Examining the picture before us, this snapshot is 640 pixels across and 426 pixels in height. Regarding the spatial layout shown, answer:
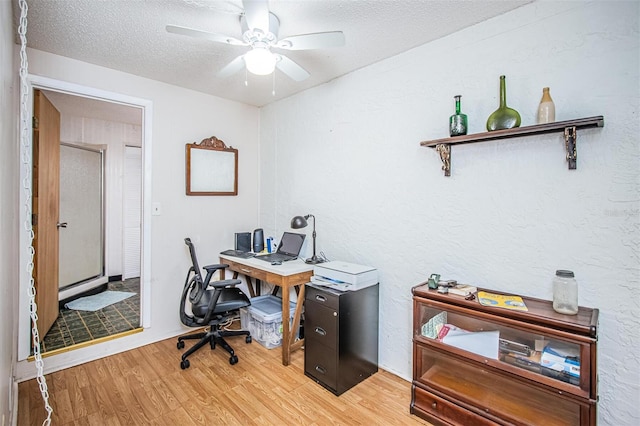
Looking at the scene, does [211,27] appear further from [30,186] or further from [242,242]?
[242,242]

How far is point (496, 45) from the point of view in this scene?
181 cm

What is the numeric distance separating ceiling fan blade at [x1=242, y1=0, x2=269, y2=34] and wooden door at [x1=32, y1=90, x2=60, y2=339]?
196 centimetres

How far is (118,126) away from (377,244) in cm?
414

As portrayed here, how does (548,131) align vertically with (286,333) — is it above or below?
above

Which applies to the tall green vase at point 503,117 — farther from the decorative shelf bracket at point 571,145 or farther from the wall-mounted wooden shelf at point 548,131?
the decorative shelf bracket at point 571,145

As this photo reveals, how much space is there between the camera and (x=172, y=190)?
293 cm

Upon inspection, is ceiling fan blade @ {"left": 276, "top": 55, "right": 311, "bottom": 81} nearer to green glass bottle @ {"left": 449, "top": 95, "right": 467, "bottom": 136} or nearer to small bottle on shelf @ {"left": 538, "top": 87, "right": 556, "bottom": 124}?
green glass bottle @ {"left": 449, "top": 95, "right": 467, "bottom": 136}

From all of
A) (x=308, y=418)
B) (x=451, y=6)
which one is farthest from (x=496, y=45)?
(x=308, y=418)

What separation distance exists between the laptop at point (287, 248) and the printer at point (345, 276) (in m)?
0.57

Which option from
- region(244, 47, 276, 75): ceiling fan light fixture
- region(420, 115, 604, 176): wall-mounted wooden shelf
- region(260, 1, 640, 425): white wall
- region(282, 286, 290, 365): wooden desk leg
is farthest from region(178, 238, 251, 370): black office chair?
region(420, 115, 604, 176): wall-mounted wooden shelf

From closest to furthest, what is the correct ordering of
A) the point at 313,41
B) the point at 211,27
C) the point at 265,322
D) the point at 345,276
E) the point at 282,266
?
1. the point at 313,41
2. the point at 211,27
3. the point at 345,276
4. the point at 282,266
5. the point at 265,322

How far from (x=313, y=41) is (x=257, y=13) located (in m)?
0.33

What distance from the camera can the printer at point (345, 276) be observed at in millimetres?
2160

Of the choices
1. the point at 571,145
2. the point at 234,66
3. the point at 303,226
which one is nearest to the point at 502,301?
the point at 571,145
